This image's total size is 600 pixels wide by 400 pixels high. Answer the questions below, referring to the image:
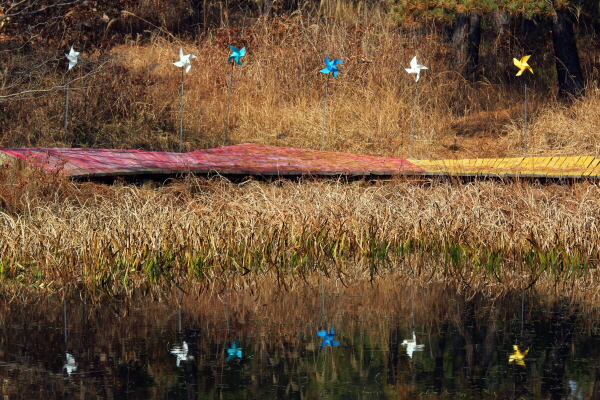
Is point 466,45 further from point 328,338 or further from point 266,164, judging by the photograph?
point 328,338

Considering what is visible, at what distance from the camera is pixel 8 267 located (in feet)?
23.6

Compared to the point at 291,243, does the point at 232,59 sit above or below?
above

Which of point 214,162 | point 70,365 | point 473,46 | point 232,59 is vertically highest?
point 473,46

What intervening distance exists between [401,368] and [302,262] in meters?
2.96

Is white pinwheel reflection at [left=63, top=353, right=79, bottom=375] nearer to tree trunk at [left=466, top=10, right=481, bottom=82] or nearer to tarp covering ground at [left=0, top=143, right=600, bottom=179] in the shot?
tarp covering ground at [left=0, top=143, right=600, bottom=179]

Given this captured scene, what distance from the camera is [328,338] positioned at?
536 centimetres

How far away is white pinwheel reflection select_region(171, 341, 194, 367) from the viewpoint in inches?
191

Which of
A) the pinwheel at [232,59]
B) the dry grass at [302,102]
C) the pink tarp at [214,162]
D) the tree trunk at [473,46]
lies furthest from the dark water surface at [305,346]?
the tree trunk at [473,46]

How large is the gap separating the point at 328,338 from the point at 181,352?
0.92 m

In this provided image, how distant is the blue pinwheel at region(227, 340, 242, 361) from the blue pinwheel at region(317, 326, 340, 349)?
1.62 ft

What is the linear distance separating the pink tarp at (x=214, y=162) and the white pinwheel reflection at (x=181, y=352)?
4.69 metres

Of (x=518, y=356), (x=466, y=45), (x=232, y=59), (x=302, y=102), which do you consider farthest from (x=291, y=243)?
(x=466, y=45)

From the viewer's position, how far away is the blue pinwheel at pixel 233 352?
4.91 meters

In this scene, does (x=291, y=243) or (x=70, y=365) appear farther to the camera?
(x=291, y=243)
